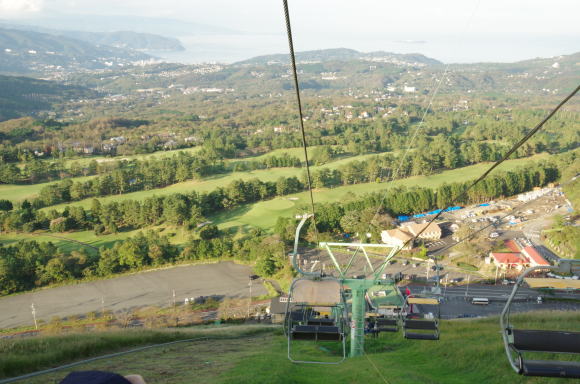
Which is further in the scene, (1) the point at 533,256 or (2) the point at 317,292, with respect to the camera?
(1) the point at 533,256

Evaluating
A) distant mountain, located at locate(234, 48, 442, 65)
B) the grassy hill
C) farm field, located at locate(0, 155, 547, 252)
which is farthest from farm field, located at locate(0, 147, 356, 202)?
distant mountain, located at locate(234, 48, 442, 65)

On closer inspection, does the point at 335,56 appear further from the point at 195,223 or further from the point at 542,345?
the point at 542,345

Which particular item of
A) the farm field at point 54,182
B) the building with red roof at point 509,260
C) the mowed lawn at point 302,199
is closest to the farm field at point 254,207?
the mowed lawn at point 302,199

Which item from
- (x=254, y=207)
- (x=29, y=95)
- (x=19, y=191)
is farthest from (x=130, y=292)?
(x=29, y=95)

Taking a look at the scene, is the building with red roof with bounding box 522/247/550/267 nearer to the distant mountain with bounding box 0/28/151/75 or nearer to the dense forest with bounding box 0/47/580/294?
the dense forest with bounding box 0/47/580/294

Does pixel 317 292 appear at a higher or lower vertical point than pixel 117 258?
higher

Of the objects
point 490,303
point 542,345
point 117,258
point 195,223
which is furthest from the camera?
point 195,223
